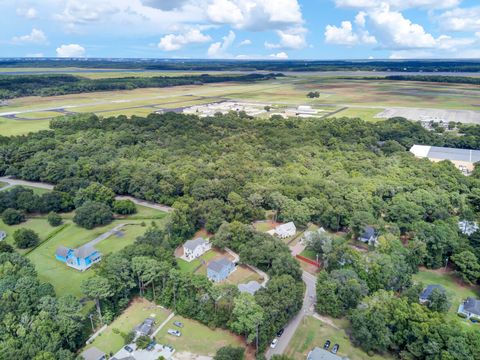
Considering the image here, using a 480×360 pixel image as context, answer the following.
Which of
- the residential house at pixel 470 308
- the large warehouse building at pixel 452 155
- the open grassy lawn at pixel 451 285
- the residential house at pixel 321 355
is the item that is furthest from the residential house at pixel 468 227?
the residential house at pixel 321 355

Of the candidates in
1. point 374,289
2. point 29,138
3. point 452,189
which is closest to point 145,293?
point 374,289

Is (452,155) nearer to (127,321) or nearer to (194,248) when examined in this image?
(194,248)

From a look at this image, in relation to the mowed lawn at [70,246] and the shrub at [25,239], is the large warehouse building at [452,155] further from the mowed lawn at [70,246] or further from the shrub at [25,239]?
the shrub at [25,239]

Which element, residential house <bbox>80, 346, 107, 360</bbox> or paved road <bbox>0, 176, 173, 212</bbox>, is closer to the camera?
residential house <bbox>80, 346, 107, 360</bbox>

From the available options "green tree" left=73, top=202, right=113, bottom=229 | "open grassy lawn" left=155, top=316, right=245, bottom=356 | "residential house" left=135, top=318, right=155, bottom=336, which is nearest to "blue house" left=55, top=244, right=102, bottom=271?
"green tree" left=73, top=202, right=113, bottom=229

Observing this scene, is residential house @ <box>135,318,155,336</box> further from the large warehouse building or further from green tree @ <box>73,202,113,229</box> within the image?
the large warehouse building

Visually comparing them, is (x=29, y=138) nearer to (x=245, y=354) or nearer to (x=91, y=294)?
(x=91, y=294)

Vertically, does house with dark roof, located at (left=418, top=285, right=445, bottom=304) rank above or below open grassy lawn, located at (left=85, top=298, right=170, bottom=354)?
above

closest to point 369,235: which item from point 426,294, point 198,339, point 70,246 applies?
point 426,294
